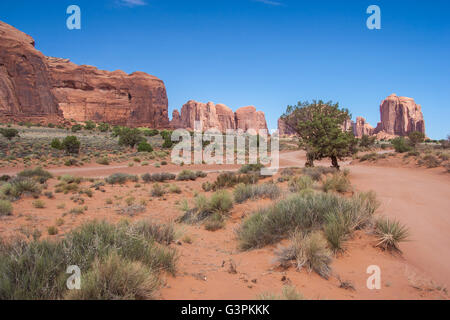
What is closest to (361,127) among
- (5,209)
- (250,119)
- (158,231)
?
(250,119)

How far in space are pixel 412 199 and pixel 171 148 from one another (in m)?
37.7

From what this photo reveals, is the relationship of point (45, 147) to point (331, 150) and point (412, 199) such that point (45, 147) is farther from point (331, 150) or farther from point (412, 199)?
point (412, 199)

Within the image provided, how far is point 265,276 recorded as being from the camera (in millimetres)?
3977

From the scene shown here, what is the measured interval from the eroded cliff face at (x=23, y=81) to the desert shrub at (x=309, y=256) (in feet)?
279

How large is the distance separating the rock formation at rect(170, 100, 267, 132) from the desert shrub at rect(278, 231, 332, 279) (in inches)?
5418

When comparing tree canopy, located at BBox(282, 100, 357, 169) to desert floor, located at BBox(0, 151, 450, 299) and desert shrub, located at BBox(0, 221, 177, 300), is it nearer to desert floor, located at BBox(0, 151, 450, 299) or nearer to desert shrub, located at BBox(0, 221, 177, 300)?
desert floor, located at BBox(0, 151, 450, 299)

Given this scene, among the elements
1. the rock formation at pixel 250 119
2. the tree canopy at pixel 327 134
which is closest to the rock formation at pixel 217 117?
the rock formation at pixel 250 119

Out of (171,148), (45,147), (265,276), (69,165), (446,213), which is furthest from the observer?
(171,148)

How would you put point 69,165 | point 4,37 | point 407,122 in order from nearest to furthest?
point 69,165, point 4,37, point 407,122

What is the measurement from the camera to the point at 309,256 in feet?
13.3

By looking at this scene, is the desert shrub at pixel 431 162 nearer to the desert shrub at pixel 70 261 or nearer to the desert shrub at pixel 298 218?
the desert shrub at pixel 298 218

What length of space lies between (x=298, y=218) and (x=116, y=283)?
155 inches
